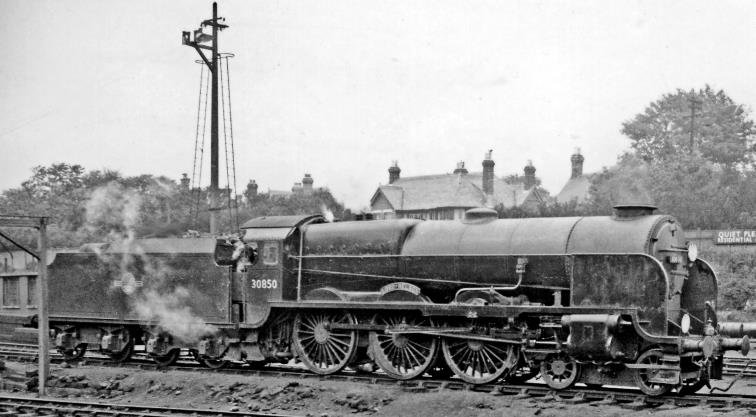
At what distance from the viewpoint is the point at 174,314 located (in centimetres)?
1744

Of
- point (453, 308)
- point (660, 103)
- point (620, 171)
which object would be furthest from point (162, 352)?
point (660, 103)

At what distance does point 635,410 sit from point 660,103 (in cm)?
5144

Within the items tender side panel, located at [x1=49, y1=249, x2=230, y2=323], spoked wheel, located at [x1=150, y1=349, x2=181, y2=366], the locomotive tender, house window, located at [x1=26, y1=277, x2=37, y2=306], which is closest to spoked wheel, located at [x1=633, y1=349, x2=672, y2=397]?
the locomotive tender

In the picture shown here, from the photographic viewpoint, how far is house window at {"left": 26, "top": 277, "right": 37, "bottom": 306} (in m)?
19.6

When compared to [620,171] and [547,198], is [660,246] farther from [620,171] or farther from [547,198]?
[547,198]

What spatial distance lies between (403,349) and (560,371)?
297cm

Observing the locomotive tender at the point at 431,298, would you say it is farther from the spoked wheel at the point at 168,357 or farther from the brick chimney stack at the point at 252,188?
the brick chimney stack at the point at 252,188

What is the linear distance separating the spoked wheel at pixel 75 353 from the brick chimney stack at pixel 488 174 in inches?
1375

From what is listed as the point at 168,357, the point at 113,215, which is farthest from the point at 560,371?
the point at 113,215

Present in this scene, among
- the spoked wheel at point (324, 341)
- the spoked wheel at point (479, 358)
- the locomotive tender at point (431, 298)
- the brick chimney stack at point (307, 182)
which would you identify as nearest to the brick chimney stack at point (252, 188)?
the brick chimney stack at point (307, 182)

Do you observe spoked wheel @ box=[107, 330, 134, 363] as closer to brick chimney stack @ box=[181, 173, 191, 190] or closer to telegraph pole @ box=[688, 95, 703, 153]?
brick chimney stack @ box=[181, 173, 191, 190]

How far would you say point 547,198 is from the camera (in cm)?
6450

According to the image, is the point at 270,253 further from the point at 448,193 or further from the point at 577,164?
the point at 577,164

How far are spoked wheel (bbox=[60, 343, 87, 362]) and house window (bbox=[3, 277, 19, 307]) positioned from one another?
5.81 ft
